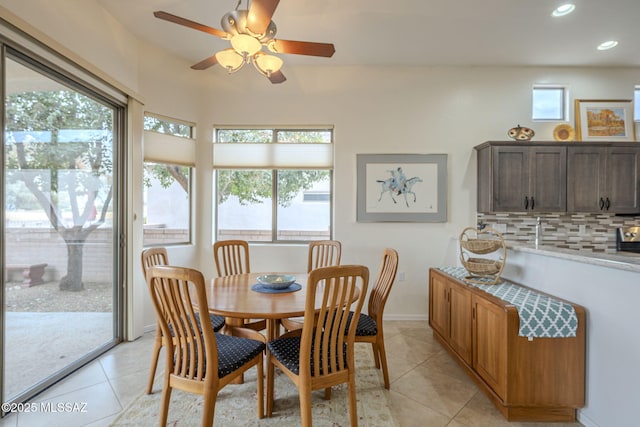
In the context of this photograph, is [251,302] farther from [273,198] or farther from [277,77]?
[273,198]

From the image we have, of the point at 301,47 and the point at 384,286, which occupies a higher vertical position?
the point at 301,47

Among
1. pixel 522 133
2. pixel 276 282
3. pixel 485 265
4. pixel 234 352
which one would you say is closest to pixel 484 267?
pixel 485 265

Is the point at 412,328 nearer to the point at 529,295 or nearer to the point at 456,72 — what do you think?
the point at 529,295

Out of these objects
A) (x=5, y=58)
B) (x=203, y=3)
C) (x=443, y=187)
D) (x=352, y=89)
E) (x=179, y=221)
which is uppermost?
(x=203, y=3)

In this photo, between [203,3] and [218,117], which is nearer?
[203,3]

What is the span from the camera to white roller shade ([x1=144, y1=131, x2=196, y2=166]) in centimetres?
319

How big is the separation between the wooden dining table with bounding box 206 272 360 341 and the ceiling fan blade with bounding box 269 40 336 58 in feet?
5.64

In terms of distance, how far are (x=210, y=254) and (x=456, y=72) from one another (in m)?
3.86

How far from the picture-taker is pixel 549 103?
3586 millimetres

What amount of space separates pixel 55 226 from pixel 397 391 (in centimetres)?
A: 294

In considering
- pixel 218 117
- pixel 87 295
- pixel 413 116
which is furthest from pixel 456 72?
pixel 87 295

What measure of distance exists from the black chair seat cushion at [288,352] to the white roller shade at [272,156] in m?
2.28

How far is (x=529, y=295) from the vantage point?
2.09m

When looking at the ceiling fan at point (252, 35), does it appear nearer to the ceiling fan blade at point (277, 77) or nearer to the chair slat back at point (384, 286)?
the ceiling fan blade at point (277, 77)
